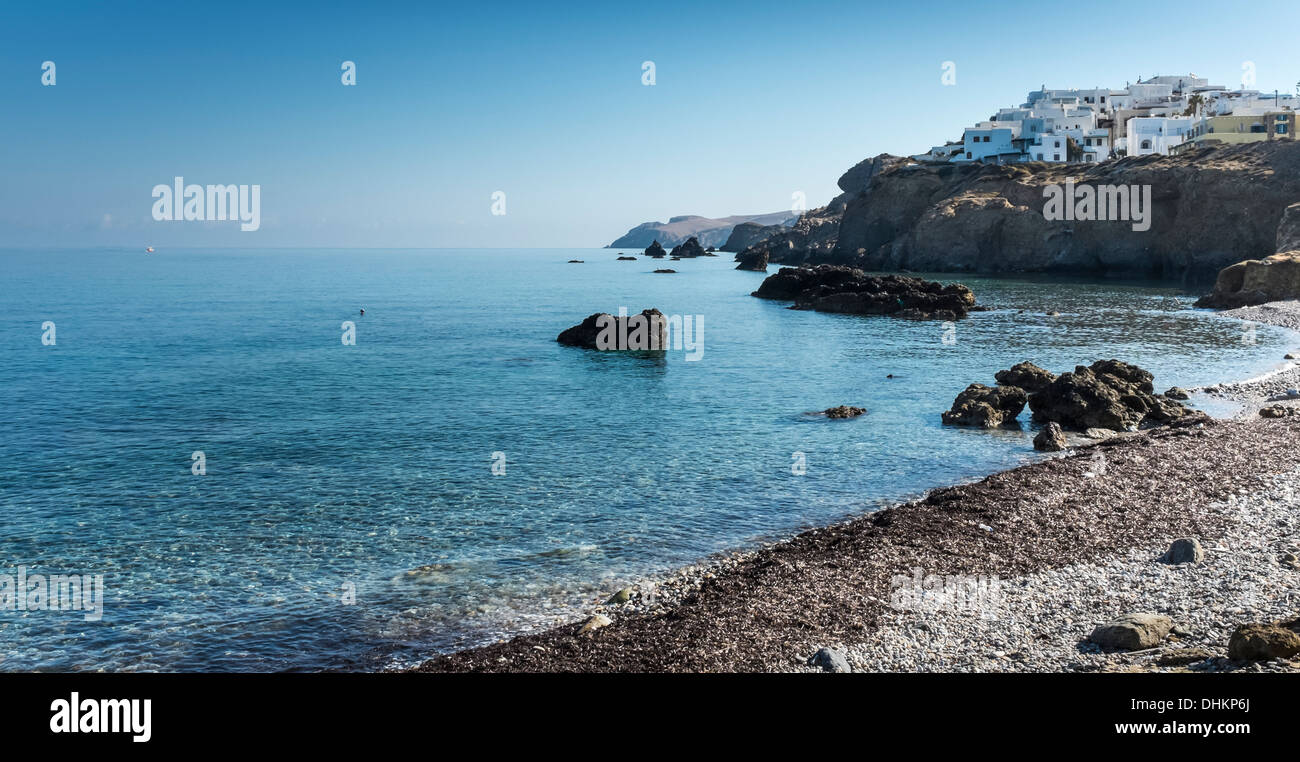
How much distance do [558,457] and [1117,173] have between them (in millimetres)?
106004

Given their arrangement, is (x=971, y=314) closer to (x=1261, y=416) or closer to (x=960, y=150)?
(x=1261, y=416)

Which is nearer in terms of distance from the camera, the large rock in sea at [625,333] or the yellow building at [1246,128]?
the large rock in sea at [625,333]

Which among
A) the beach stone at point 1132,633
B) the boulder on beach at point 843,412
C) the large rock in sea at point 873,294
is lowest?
the beach stone at point 1132,633

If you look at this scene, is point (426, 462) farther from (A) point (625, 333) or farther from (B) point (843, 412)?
(A) point (625, 333)

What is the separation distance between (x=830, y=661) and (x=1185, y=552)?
8697 millimetres

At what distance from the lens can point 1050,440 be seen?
2945 cm

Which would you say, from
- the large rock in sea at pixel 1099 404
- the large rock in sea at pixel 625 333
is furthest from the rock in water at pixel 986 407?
the large rock in sea at pixel 625 333

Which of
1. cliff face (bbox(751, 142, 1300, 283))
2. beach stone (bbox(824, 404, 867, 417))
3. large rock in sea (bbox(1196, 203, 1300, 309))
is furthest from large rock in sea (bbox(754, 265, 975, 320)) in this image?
beach stone (bbox(824, 404, 867, 417))

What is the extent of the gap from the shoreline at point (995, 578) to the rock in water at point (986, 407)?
7.73 m

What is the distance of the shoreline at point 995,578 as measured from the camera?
13367 mm

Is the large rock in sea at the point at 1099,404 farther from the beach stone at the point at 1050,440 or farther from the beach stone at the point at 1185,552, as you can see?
the beach stone at the point at 1185,552

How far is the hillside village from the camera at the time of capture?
11669 centimetres
